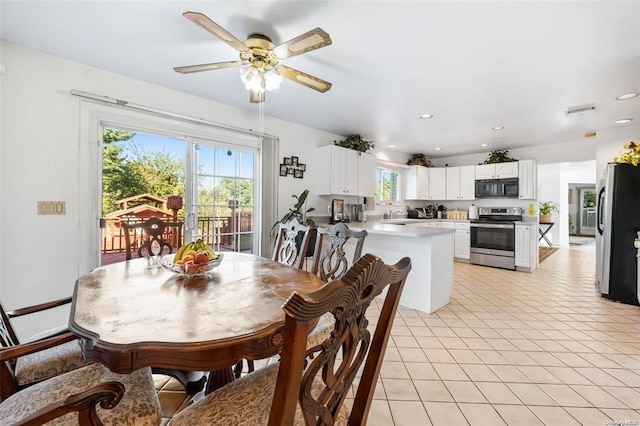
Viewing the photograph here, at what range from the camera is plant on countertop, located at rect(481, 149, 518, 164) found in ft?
17.9

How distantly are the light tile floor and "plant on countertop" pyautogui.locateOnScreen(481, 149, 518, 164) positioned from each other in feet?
9.40

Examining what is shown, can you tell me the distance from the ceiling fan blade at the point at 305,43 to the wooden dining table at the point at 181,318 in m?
1.33

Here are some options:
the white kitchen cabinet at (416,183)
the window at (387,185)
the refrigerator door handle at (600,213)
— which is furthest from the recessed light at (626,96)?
the window at (387,185)

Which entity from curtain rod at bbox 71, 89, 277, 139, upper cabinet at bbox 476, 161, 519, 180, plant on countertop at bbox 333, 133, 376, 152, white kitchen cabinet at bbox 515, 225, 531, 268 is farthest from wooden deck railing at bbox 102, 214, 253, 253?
upper cabinet at bbox 476, 161, 519, 180

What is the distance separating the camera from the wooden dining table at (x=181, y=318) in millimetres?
794

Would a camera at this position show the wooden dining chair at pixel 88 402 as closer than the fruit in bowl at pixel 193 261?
Yes

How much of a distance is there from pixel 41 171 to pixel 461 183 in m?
6.56

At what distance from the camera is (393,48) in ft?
6.81

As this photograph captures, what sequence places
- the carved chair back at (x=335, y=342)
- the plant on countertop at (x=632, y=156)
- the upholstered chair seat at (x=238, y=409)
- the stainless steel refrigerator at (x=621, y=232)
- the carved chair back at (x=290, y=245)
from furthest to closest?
the stainless steel refrigerator at (x=621, y=232) → the plant on countertop at (x=632, y=156) → the carved chair back at (x=290, y=245) → the upholstered chair seat at (x=238, y=409) → the carved chair back at (x=335, y=342)

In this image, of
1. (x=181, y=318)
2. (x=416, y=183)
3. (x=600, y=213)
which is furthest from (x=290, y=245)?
(x=416, y=183)

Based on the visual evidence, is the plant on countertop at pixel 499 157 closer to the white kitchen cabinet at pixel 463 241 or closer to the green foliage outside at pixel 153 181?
the white kitchen cabinet at pixel 463 241

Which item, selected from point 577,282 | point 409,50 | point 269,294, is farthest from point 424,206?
point 269,294

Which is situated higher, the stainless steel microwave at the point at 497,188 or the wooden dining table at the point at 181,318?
the stainless steel microwave at the point at 497,188

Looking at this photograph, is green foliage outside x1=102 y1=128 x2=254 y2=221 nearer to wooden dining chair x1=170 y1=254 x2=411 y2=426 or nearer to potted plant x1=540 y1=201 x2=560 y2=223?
wooden dining chair x1=170 y1=254 x2=411 y2=426
